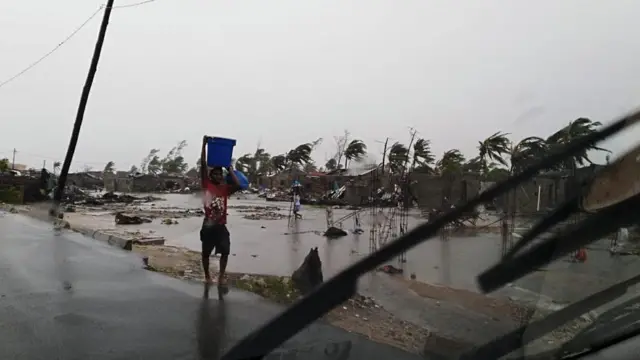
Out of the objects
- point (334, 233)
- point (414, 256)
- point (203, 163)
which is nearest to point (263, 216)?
point (334, 233)

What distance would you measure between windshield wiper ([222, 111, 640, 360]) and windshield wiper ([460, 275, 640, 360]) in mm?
953

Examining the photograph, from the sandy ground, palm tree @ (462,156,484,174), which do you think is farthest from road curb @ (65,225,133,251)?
palm tree @ (462,156,484,174)

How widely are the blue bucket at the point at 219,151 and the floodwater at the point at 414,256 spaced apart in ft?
3.99

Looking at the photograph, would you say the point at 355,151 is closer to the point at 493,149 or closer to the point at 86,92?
the point at 493,149

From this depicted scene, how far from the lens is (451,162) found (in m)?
7.80

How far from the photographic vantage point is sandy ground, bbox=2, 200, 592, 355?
4.40 meters

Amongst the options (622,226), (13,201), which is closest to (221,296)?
(622,226)

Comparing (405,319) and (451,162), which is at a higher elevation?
(451,162)

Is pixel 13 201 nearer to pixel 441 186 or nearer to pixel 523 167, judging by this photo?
pixel 441 186

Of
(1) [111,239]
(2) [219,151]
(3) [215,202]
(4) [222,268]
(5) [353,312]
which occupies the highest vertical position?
(2) [219,151]

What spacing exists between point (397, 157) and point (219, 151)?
3.31 metres

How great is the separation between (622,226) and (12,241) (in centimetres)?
1193

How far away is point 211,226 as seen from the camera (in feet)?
22.5

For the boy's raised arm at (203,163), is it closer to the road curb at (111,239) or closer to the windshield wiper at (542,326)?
the windshield wiper at (542,326)
